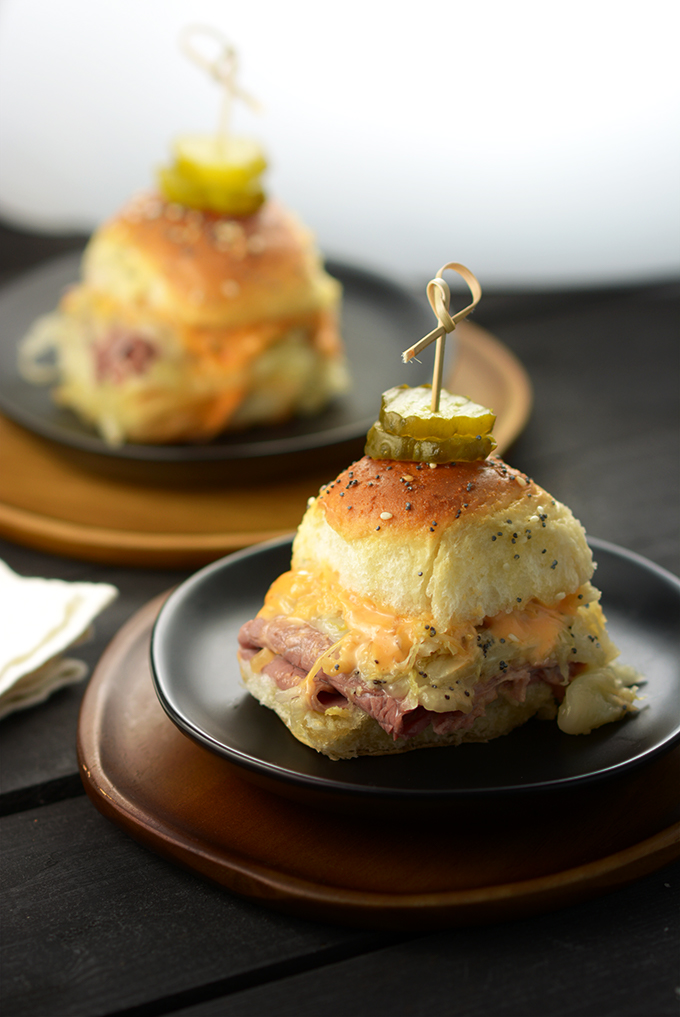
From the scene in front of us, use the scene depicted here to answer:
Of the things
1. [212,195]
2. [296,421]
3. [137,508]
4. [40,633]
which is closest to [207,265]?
[212,195]

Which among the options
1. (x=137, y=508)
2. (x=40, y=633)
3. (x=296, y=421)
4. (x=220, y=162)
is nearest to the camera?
(x=40, y=633)

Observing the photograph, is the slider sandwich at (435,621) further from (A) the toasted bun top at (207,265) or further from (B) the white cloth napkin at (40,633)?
(A) the toasted bun top at (207,265)

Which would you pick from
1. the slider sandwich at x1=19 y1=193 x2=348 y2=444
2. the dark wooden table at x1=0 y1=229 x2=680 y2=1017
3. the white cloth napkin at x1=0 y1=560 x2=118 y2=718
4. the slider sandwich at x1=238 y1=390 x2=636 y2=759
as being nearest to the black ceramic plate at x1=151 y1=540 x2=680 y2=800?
the slider sandwich at x1=238 y1=390 x2=636 y2=759

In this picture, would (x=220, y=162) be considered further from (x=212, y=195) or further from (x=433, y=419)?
(x=433, y=419)

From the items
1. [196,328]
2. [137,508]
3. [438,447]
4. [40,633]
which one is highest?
[438,447]

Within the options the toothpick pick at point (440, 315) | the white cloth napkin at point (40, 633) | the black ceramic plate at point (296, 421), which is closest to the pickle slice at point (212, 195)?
the black ceramic plate at point (296, 421)

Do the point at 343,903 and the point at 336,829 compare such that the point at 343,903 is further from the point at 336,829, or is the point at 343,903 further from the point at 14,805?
the point at 14,805
